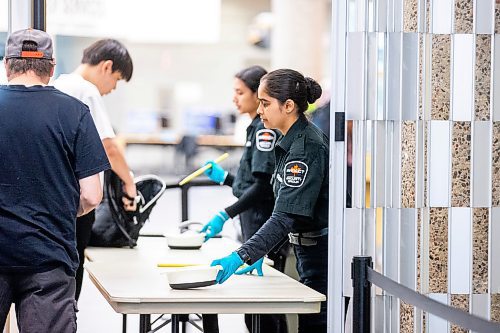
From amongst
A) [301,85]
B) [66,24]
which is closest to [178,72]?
[66,24]

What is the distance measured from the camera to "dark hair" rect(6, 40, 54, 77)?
291cm

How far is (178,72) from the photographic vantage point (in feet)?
77.7

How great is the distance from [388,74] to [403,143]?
0.24m

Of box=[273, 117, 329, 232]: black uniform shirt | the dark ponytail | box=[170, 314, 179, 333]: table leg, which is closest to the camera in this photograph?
box=[273, 117, 329, 232]: black uniform shirt

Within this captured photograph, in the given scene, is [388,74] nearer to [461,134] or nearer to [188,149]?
[461,134]

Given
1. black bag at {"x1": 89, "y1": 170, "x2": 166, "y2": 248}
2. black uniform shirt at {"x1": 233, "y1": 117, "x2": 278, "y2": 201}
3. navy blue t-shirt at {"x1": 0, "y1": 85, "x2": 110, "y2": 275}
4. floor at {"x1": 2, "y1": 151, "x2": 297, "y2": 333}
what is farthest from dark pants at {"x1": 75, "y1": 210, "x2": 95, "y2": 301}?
navy blue t-shirt at {"x1": 0, "y1": 85, "x2": 110, "y2": 275}

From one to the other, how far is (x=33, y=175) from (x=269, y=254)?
1.71 m

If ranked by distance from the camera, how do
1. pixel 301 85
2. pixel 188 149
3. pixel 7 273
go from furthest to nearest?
pixel 188 149 < pixel 301 85 < pixel 7 273

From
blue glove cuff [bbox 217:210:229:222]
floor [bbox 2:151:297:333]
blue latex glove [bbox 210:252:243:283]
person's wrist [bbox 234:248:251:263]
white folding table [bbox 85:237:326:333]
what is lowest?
floor [bbox 2:151:297:333]

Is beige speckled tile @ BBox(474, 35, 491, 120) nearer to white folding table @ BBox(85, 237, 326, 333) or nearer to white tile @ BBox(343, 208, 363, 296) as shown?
white tile @ BBox(343, 208, 363, 296)

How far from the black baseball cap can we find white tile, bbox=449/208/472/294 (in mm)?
1432

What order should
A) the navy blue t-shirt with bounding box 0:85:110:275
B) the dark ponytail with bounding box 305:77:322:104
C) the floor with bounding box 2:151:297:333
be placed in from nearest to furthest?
the navy blue t-shirt with bounding box 0:85:110:275 < the dark ponytail with bounding box 305:77:322:104 < the floor with bounding box 2:151:297:333

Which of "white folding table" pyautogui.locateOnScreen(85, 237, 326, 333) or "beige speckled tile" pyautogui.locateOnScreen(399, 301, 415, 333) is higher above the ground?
"white folding table" pyautogui.locateOnScreen(85, 237, 326, 333)

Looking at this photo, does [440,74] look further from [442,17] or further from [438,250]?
[438,250]
